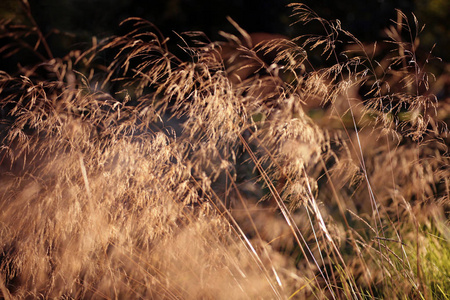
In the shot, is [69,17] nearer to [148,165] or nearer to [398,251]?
[148,165]

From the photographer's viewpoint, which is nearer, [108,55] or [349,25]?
[349,25]

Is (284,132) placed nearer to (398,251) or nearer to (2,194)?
(398,251)

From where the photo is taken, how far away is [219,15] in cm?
312

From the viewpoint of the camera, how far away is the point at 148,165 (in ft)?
5.09

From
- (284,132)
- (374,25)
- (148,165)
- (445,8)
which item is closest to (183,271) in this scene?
(148,165)

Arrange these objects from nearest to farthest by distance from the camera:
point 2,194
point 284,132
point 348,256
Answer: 1. point 284,132
2. point 2,194
3. point 348,256

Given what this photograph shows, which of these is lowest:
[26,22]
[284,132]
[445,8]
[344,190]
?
[344,190]

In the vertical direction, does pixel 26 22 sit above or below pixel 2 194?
above

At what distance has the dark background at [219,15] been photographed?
2900 millimetres

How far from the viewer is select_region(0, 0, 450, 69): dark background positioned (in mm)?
2900

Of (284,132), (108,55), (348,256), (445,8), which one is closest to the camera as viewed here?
(284,132)

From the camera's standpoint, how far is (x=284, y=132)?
1.51 meters

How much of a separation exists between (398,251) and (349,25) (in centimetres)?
166

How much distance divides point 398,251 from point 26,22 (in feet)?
9.64
